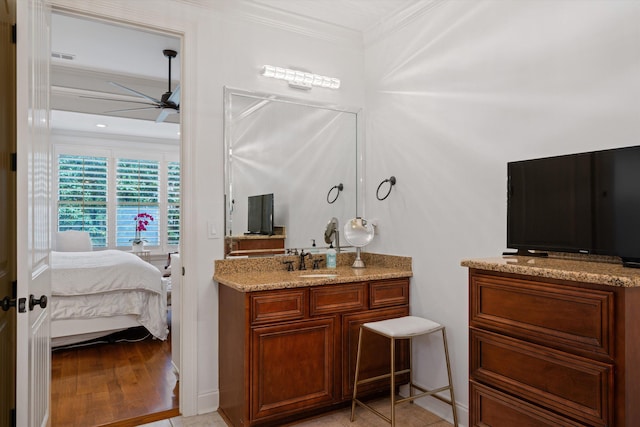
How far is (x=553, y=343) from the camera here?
161 centimetres

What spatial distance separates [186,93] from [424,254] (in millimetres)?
1902

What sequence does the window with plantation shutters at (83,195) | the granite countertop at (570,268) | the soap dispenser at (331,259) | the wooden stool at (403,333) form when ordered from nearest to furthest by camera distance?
1. the granite countertop at (570,268)
2. the wooden stool at (403,333)
3. the soap dispenser at (331,259)
4. the window with plantation shutters at (83,195)

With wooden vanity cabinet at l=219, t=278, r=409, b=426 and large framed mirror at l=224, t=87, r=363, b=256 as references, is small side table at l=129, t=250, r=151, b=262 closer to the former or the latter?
large framed mirror at l=224, t=87, r=363, b=256

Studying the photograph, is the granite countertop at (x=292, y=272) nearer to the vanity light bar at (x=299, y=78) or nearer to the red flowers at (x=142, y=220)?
the vanity light bar at (x=299, y=78)

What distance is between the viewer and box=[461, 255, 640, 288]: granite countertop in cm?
140

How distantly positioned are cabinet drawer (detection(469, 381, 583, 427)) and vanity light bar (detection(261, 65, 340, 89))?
2.31 metres

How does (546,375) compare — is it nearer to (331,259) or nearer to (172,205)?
(331,259)

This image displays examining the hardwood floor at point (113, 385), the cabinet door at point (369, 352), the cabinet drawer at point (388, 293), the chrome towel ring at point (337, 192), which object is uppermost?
the chrome towel ring at point (337, 192)

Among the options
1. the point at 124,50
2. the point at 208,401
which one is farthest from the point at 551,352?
the point at 124,50

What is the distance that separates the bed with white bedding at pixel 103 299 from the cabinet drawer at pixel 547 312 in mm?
3401

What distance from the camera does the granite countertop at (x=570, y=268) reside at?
4.60 feet

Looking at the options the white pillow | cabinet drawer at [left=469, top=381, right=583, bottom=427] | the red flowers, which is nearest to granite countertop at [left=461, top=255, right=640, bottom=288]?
cabinet drawer at [left=469, top=381, right=583, bottom=427]

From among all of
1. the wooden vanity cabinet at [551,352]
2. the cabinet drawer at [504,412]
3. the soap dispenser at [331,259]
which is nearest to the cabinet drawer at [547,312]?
the wooden vanity cabinet at [551,352]

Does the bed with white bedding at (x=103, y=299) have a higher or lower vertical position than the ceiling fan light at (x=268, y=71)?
lower
